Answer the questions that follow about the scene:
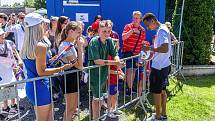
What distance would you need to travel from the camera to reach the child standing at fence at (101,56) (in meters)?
4.59

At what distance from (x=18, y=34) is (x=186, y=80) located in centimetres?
485

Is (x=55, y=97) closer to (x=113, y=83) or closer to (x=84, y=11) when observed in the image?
(x=113, y=83)

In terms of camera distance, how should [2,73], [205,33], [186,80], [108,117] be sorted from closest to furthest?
1. [2,73]
2. [108,117]
3. [186,80]
4. [205,33]

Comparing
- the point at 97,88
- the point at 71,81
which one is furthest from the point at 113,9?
the point at 71,81

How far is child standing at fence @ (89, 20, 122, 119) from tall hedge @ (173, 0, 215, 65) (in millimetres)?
5512

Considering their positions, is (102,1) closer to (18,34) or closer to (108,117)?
(18,34)

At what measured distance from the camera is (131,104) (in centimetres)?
639

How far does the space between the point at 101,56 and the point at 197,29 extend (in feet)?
19.3

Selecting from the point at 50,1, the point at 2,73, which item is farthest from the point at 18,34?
the point at 2,73

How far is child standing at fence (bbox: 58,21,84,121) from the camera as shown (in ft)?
13.7

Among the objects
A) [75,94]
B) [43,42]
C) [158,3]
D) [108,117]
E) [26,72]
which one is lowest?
[108,117]

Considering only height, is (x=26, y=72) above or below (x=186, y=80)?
above

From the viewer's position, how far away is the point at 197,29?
9672 millimetres

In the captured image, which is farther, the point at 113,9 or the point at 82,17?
the point at 82,17
